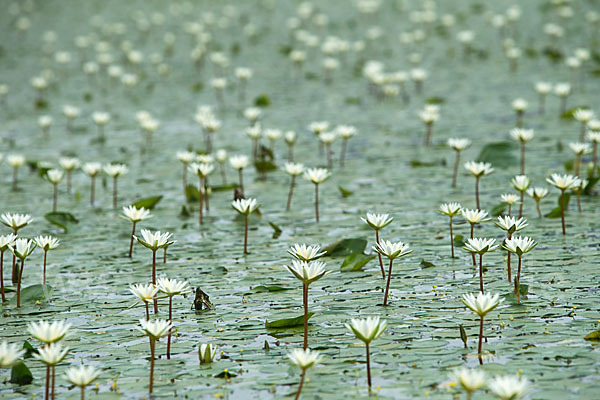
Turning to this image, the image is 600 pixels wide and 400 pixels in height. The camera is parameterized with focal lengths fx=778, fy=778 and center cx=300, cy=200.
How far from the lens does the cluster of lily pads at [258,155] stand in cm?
399

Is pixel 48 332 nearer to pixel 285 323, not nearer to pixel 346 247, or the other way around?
pixel 285 323

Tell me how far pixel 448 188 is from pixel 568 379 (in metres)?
3.89

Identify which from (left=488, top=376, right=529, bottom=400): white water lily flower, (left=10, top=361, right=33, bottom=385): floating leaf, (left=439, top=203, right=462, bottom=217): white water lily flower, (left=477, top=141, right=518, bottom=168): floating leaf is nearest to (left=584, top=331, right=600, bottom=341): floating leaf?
(left=488, top=376, right=529, bottom=400): white water lily flower

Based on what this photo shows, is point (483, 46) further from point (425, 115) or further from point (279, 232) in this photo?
point (279, 232)

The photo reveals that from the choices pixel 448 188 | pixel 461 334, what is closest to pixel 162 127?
pixel 448 188

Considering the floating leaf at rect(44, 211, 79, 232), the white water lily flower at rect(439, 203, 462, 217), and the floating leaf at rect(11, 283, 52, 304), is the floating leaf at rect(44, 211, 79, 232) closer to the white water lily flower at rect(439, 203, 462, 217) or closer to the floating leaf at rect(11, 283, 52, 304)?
the floating leaf at rect(11, 283, 52, 304)

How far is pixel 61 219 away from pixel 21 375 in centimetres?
301

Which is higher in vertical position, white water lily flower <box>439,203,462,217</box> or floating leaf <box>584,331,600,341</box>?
white water lily flower <box>439,203,462,217</box>

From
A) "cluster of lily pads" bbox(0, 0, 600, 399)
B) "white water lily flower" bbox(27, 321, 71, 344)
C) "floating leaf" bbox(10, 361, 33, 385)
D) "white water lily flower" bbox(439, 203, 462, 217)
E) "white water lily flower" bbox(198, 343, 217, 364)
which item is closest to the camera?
"white water lily flower" bbox(27, 321, 71, 344)

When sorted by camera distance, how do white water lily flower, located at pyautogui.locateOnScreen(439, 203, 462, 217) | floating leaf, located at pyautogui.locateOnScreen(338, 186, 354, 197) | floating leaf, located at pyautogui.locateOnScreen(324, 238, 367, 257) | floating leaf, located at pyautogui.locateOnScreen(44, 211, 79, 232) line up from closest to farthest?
white water lily flower, located at pyautogui.locateOnScreen(439, 203, 462, 217) < floating leaf, located at pyautogui.locateOnScreen(324, 238, 367, 257) < floating leaf, located at pyautogui.locateOnScreen(44, 211, 79, 232) < floating leaf, located at pyautogui.locateOnScreen(338, 186, 354, 197)

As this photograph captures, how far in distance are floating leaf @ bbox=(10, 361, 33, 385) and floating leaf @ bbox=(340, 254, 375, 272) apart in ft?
7.33

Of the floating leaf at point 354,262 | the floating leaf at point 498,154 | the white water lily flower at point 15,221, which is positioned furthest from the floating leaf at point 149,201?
the floating leaf at point 498,154

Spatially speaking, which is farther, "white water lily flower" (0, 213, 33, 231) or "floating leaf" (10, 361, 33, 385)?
"white water lily flower" (0, 213, 33, 231)

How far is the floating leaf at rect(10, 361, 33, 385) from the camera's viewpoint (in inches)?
145
